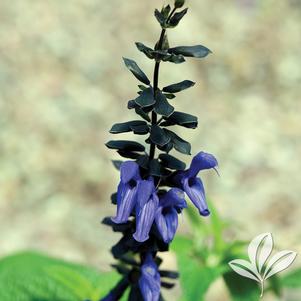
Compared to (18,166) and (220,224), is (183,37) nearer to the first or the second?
(18,166)

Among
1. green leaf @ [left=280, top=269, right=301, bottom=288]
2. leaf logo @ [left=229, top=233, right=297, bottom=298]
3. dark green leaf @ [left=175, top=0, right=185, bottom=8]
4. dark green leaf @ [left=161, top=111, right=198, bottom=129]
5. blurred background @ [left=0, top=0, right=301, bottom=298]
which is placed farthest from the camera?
blurred background @ [left=0, top=0, right=301, bottom=298]

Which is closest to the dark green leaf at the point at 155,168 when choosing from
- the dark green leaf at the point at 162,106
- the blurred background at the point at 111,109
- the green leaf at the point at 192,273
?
the dark green leaf at the point at 162,106

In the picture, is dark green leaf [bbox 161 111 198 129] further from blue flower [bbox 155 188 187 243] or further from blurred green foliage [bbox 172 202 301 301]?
blurred green foliage [bbox 172 202 301 301]

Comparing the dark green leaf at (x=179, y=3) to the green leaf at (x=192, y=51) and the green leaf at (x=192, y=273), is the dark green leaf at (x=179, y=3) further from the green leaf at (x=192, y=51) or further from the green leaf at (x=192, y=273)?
the green leaf at (x=192, y=273)

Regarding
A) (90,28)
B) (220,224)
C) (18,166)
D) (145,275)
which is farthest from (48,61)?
(145,275)

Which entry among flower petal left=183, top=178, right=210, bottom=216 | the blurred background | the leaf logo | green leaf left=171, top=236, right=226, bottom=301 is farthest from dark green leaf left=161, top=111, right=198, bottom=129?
the blurred background

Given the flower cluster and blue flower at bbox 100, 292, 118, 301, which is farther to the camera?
blue flower at bbox 100, 292, 118, 301

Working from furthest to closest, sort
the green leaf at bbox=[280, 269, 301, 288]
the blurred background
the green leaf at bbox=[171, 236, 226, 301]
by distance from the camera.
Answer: the blurred background, the green leaf at bbox=[280, 269, 301, 288], the green leaf at bbox=[171, 236, 226, 301]

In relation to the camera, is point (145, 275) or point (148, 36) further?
point (148, 36)

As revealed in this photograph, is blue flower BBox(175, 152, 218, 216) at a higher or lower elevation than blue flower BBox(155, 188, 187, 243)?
higher
